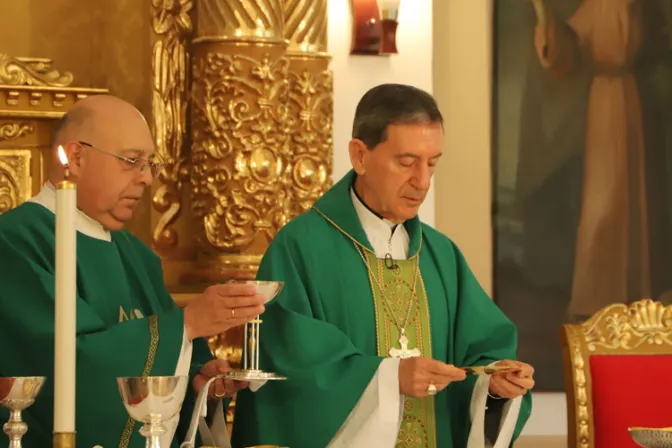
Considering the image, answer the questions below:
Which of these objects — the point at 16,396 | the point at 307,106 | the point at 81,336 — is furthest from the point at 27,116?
the point at 16,396

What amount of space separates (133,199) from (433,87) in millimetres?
3818

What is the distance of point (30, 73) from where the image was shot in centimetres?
584

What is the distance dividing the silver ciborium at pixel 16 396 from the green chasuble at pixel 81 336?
69 centimetres

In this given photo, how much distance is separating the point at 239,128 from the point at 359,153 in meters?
1.59

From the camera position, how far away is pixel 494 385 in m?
4.03

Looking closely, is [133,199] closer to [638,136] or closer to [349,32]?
[349,32]

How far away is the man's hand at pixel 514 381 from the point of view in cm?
394

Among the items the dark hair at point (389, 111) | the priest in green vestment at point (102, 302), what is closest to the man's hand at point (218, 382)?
the priest in green vestment at point (102, 302)

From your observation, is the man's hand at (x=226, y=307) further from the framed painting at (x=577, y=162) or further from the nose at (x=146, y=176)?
the framed painting at (x=577, y=162)

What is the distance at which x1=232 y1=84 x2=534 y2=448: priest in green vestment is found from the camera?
13.0ft

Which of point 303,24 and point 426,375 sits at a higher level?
point 303,24

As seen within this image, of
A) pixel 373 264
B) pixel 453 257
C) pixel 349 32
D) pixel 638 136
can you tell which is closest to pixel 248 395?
pixel 373 264

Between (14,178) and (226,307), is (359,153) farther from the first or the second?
(14,178)

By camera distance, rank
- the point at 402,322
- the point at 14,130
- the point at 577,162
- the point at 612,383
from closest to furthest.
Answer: the point at 402,322 → the point at 612,383 → the point at 14,130 → the point at 577,162
